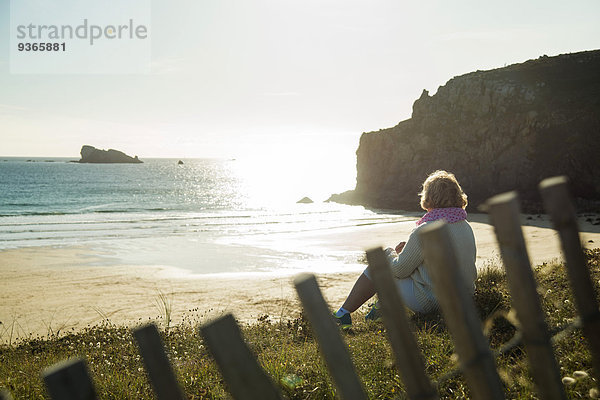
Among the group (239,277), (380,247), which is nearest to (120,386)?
(380,247)

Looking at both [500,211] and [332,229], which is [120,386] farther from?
[332,229]

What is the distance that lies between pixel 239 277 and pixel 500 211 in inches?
471

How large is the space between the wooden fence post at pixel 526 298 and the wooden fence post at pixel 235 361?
3.05 feet

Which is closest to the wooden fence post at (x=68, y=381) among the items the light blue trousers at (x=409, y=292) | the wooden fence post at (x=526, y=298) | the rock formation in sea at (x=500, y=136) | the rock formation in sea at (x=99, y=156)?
the wooden fence post at (x=526, y=298)

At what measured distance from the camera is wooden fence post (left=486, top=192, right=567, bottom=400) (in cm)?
153

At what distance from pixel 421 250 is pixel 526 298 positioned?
152 inches

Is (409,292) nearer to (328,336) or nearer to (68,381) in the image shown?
(328,336)

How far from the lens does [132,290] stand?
38.3 feet

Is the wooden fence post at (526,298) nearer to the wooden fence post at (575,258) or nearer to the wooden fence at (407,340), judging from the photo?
the wooden fence at (407,340)

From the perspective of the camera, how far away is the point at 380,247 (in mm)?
1476

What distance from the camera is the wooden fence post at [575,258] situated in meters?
1.71

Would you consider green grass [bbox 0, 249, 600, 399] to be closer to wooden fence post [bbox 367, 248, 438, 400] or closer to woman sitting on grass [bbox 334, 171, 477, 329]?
woman sitting on grass [bbox 334, 171, 477, 329]

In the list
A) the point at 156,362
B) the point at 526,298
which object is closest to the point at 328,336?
the point at 156,362

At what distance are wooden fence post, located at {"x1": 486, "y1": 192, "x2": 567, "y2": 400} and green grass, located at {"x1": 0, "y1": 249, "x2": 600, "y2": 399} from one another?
0.53 meters
